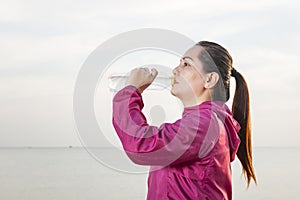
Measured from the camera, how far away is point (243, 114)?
1.78m

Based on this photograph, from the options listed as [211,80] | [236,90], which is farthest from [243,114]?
[211,80]

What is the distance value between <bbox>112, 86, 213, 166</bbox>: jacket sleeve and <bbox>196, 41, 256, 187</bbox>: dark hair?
6.1 inches

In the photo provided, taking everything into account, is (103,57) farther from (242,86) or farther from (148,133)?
(242,86)

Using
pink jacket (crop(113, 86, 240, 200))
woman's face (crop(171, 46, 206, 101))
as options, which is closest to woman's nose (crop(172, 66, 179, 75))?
woman's face (crop(171, 46, 206, 101))

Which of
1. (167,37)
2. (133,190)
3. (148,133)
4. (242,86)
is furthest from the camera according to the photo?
(133,190)

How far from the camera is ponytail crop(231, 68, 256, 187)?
1760 mm

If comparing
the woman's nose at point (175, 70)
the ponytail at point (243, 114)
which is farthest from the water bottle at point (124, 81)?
the ponytail at point (243, 114)

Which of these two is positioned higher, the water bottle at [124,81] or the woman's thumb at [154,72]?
the woman's thumb at [154,72]

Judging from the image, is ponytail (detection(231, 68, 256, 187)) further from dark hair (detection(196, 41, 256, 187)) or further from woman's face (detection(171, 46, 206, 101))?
woman's face (detection(171, 46, 206, 101))

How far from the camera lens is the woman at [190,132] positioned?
1.53m

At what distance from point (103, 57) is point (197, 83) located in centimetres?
24

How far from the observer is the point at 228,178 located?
163 centimetres

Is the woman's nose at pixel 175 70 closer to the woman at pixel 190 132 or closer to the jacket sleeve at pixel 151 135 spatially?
the woman at pixel 190 132

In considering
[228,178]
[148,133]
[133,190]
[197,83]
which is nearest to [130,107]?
[148,133]
